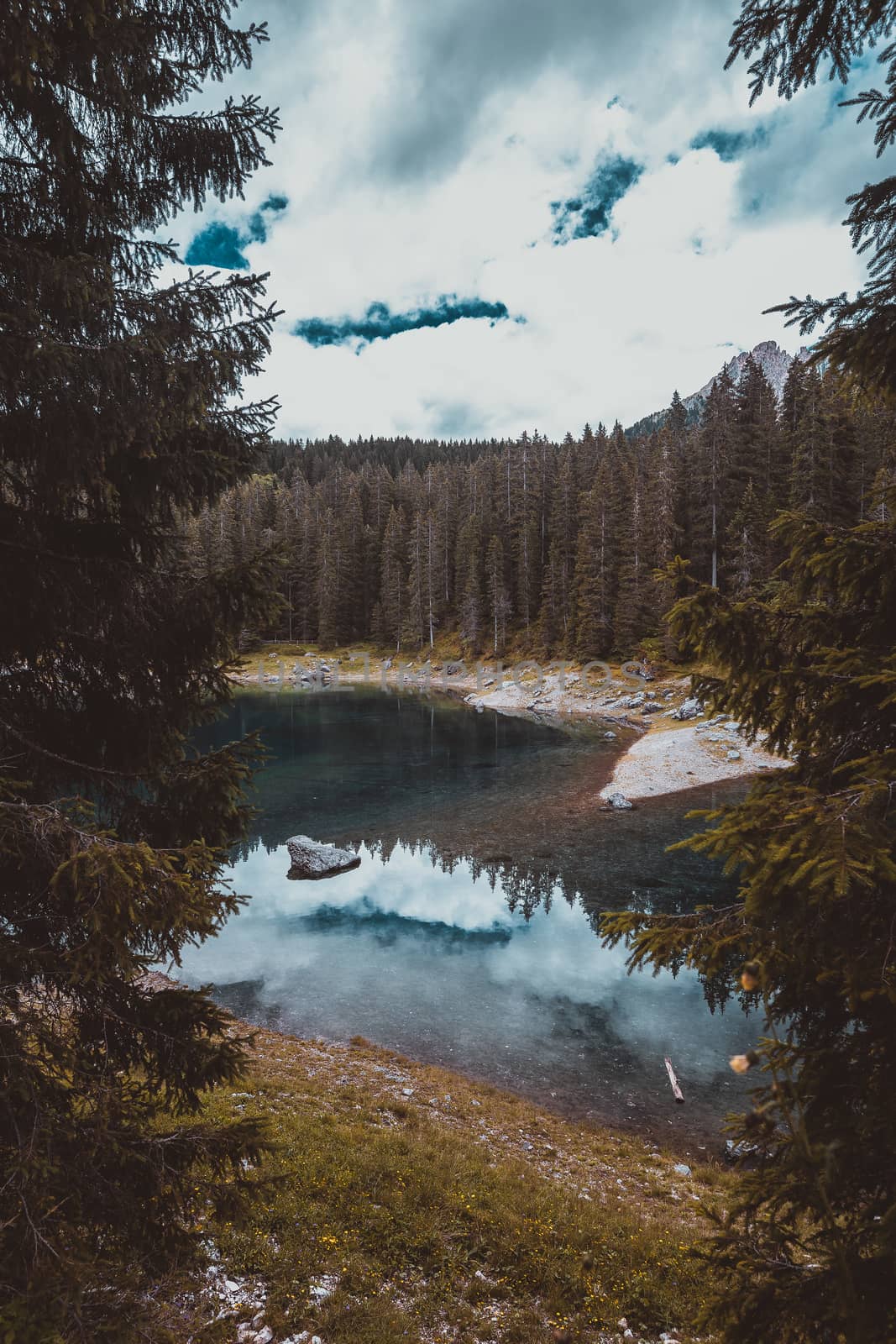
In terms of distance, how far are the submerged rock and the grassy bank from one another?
1053 cm

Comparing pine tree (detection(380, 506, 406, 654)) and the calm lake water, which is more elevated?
pine tree (detection(380, 506, 406, 654))

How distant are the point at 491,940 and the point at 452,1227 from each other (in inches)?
390

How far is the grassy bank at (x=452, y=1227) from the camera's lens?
17.9 ft

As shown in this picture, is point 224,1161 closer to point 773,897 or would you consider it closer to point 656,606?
point 773,897

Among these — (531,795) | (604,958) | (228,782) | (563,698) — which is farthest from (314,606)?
(228,782)

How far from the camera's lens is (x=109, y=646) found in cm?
509

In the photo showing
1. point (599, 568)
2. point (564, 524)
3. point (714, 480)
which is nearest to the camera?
point (714, 480)

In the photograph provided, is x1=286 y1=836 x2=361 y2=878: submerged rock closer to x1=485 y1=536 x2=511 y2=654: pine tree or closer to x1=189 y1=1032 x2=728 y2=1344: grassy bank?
x1=189 y1=1032 x2=728 y2=1344: grassy bank

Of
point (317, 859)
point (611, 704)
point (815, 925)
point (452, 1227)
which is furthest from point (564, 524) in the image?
point (815, 925)

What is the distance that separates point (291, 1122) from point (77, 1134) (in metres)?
6.00

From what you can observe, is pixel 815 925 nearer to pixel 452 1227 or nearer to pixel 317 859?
pixel 452 1227

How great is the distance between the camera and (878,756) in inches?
123

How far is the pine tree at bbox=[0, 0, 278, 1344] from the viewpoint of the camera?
3.38 m

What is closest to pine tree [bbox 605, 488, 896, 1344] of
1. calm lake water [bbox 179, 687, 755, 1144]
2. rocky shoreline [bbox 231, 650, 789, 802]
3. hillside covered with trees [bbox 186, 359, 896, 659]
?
rocky shoreline [bbox 231, 650, 789, 802]
